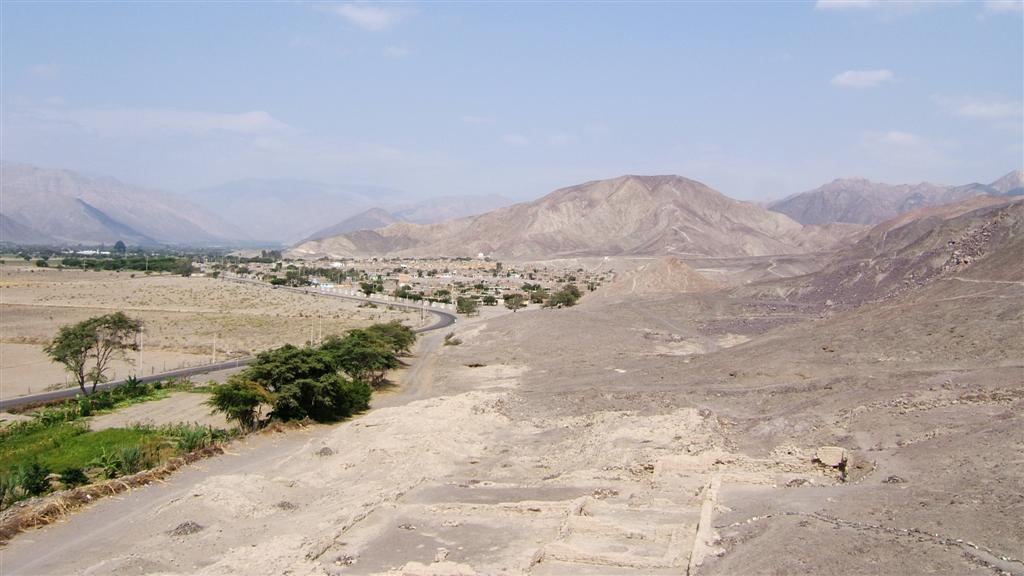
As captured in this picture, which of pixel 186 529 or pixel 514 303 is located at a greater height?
pixel 186 529

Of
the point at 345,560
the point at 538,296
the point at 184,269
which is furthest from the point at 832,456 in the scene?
the point at 184,269

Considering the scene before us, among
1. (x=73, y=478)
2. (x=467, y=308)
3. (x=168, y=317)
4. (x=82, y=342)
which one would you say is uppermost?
(x=82, y=342)

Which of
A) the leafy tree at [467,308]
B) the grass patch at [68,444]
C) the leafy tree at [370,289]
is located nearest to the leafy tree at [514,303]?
the leafy tree at [467,308]

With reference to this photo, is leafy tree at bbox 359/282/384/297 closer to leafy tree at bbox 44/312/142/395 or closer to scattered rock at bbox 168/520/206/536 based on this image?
leafy tree at bbox 44/312/142/395

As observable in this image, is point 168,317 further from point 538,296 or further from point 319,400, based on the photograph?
point 319,400

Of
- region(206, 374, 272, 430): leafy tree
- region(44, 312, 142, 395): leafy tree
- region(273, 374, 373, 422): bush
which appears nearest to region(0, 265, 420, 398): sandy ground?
region(44, 312, 142, 395): leafy tree
